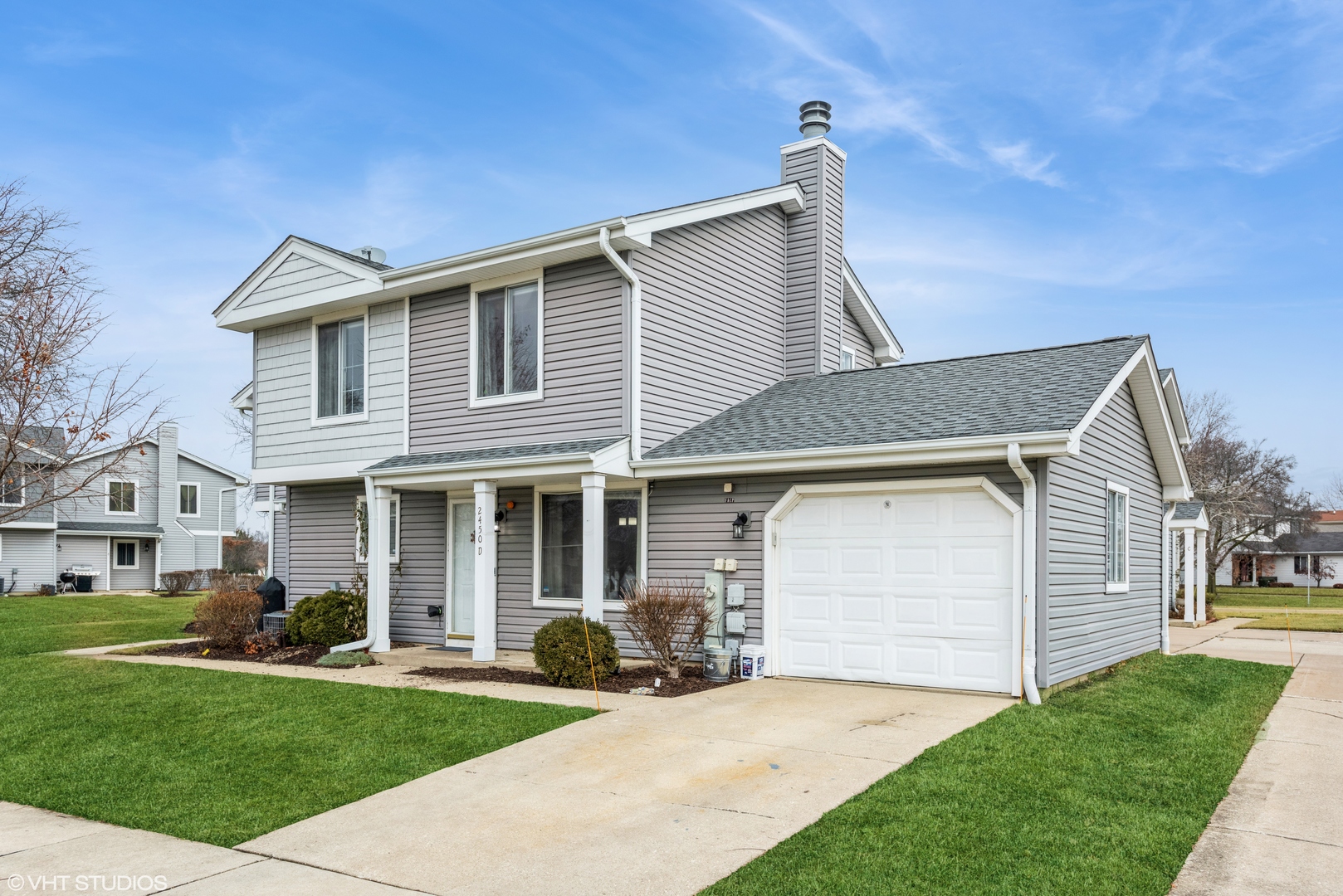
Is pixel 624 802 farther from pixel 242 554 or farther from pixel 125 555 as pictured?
pixel 242 554

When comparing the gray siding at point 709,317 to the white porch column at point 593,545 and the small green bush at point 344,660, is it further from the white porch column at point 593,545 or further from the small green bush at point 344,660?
the small green bush at point 344,660

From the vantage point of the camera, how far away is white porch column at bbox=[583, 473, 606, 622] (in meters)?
10.8

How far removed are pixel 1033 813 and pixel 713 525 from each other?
238 inches

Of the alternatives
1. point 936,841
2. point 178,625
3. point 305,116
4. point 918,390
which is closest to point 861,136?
point 918,390

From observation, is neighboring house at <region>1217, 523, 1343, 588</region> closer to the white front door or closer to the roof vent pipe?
the roof vent pipe

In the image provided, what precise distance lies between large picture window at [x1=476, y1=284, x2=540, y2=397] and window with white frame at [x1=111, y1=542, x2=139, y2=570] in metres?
33.0

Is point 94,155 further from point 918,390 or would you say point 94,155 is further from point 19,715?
point 918,390

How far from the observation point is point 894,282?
74.2 ft

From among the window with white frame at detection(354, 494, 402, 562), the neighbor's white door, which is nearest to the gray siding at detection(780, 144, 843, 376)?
the neighbor's white door

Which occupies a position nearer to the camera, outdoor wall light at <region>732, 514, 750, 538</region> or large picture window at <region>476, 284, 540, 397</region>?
outdoor wall light at <region>732, 514, 750, 538</region>

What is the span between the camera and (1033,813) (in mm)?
5730

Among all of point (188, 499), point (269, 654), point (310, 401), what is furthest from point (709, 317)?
point (188, 499)

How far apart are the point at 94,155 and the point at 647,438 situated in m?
12.4

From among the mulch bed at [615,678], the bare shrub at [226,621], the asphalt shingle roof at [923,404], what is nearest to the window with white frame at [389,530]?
the bare shrub at [226,621]
